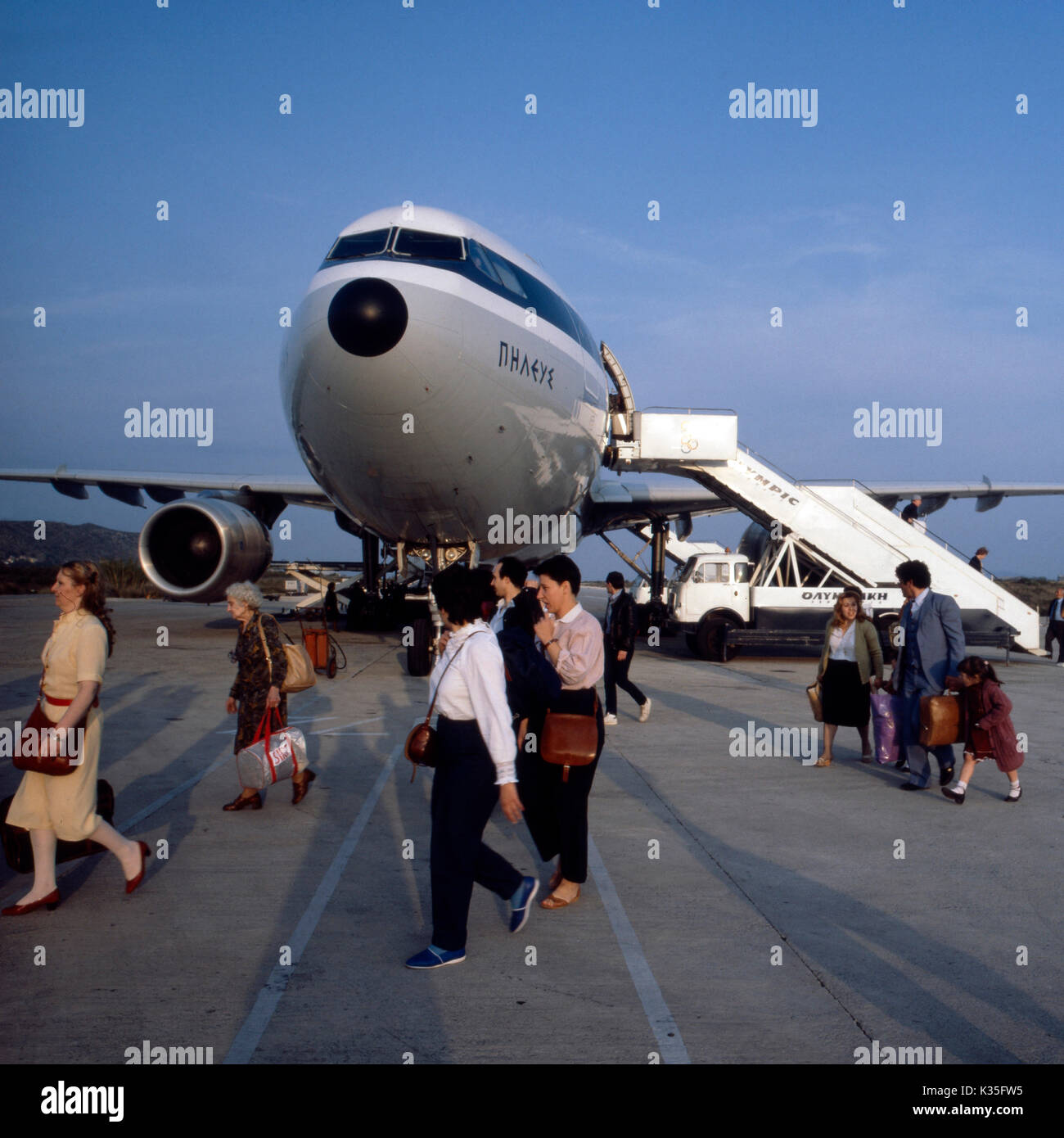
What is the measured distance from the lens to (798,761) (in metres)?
8.55

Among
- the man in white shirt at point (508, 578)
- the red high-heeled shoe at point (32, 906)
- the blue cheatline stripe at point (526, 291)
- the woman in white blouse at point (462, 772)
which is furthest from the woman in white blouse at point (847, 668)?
the red high-heeled shoe at point (32, 906)

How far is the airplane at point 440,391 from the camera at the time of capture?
9.34 meters

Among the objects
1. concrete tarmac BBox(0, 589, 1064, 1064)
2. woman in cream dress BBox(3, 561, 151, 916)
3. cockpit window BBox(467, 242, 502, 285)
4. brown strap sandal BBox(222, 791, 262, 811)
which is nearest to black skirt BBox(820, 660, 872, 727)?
concrete tarmac BBox(0, 589, 1064, 1064)

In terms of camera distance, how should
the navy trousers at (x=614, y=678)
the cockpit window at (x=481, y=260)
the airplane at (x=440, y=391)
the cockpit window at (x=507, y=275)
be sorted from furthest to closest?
the cockpit window at (x=507, y=275) → the cockpit window at (x=481, y=260) → the navy trousers at (x=614, y=678) → the airplane at (x=440, y=391)

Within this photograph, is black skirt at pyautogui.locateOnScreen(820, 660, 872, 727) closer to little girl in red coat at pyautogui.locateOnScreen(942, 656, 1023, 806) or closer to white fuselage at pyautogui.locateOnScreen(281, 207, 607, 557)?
little girl in red coat at pyautogui.locateOnScreen(942, 656, 1023, 806)

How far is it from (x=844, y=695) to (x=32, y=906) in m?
6.33

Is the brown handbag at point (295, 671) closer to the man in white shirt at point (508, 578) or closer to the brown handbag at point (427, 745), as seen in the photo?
the man in white shirt at point (508, 578)

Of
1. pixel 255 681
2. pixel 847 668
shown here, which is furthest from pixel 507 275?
pixel 255 681

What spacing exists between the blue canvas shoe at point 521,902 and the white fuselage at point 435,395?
6.05 m

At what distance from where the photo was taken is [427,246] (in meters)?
10.4

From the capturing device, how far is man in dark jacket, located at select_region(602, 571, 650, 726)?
383 inches

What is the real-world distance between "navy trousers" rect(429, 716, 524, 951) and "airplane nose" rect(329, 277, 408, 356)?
585 centimetres

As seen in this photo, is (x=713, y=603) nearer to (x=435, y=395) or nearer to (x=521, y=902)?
(x=435, y=395)
